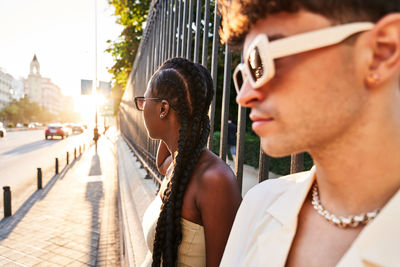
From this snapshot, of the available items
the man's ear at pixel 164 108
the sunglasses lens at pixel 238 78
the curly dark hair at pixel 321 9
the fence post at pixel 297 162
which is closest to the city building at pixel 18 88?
the man's ear at pixel 164 108

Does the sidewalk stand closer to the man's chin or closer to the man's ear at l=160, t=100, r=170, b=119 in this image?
the man's ear at l=160, t=100, r=170, b=119

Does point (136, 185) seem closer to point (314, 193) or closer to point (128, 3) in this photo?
point (314, 193)

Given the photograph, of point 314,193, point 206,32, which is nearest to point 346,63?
Result: point 314,193

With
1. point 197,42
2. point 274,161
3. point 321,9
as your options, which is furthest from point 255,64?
point 274,161

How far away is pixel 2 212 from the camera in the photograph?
21.4ft

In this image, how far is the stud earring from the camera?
0.69 m

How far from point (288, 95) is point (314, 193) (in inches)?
15.9

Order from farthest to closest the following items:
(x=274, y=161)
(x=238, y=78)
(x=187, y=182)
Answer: (x=274, y=161) → (x=187, y=182) → (x=238, y=78)

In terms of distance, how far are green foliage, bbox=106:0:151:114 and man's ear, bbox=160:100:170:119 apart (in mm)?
8179

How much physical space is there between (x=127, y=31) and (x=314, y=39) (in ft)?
35.1

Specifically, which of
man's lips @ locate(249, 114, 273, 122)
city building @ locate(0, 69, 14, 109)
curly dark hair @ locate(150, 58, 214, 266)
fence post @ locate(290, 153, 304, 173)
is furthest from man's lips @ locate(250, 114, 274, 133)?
city building @ locate(0, 69, 14, 109)

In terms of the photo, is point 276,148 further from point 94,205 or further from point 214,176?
point 94,205

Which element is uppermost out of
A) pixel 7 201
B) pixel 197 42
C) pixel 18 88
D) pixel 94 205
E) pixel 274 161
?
pixel 18 88

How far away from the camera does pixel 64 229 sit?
573cm
